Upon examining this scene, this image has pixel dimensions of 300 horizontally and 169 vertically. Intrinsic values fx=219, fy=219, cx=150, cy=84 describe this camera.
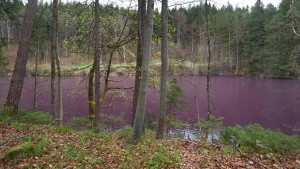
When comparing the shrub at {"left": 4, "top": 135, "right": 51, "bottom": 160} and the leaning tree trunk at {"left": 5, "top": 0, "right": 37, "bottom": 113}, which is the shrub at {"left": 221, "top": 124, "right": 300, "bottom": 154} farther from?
the leaning tree trunk at {"left": 5, "top": 0, "right": 37, "bottom": 113}

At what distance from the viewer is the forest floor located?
5.02m

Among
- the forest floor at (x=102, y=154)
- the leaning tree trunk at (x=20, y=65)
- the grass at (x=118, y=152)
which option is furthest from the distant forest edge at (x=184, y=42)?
the forest floor at (x=102, y=154)

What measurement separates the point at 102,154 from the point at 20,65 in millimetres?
5294

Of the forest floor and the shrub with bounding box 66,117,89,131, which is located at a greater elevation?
the forest floor

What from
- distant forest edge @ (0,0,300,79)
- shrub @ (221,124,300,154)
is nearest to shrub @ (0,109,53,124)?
distant forest edge @ (0,0,300,79)

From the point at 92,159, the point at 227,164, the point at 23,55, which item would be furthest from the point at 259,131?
the point at 23,55

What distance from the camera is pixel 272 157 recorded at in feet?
20.9

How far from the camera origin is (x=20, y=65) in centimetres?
845

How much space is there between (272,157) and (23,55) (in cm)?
933

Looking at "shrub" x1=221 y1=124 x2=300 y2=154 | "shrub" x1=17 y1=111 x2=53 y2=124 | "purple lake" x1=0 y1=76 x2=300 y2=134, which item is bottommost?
"purple lake" x1=0 y1=76 x2=300 y2=134

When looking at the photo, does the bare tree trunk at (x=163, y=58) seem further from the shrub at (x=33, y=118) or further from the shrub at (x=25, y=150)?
the shrub at (x=33, y=118)

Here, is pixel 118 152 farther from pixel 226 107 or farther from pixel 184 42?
pixel 184 42

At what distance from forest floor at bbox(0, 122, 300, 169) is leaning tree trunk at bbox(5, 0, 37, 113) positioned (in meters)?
1.38

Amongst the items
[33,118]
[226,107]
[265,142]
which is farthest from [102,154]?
[226,107]
